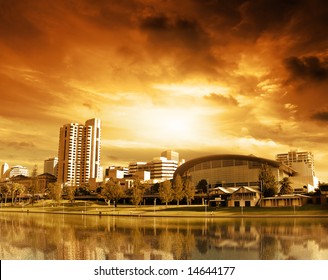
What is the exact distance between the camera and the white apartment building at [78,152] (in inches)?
4107

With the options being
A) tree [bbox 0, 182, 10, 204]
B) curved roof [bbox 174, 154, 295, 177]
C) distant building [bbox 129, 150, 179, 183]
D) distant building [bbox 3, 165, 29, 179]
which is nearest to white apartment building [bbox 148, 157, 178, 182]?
distant building [bbox 129, 150, 179, 183]

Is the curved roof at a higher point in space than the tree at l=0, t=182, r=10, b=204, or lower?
higher

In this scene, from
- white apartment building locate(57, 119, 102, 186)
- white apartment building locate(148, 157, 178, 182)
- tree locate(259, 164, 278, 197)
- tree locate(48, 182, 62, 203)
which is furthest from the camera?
white apartment building locate(148, 157, 178, 182)

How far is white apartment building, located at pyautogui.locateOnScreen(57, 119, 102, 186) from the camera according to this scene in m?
104

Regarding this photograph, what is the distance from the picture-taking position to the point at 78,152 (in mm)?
111062

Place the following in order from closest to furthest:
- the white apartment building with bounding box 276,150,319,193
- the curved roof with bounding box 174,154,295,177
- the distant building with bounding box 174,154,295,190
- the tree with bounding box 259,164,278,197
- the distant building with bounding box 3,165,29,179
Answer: the distant building with bounding box 3,165,29,179 → the tree with bounding box 259,164,278,197 → the white apartment building with bounding box 276,150,319,193 → the curved roof with bounding box 174,154,295,177 → the distant building with bounding box 174,154,295,190

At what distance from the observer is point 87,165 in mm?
111812

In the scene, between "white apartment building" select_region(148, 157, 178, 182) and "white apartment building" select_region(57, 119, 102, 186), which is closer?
"white apartment building" select_region(57, 119, 102, 186)

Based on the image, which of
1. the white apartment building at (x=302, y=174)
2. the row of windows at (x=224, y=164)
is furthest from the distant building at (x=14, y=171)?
the white apartment building at (x=302, y=174)

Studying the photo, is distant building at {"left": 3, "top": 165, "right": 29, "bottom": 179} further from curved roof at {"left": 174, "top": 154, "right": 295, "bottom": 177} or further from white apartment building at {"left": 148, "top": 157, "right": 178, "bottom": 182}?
white apartment building at {"left": 148, "top": 157, "right": 178, "bottom": 182}

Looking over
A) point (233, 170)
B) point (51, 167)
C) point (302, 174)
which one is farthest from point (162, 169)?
point (302, 174)

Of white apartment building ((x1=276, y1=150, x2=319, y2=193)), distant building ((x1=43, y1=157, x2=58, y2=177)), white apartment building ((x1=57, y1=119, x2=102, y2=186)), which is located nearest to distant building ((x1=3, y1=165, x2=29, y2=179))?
white apartment building ((x1=276, y1=150, x2=319, y2=193))

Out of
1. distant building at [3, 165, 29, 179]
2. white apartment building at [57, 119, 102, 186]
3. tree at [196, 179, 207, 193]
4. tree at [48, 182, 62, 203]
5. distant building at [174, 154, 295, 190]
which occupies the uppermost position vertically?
white apartment building at [57, 119, 102, 186]
